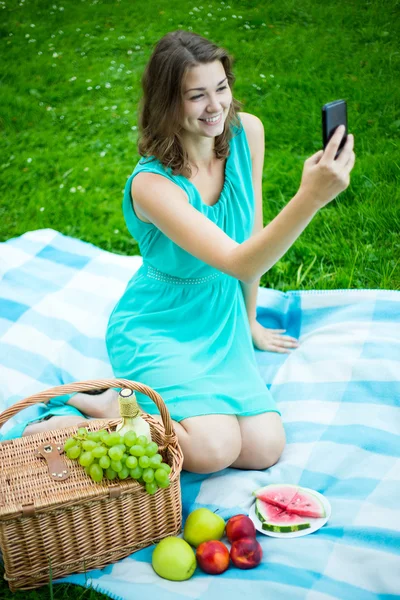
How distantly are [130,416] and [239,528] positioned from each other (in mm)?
547

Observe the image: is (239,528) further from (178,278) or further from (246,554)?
(178,278)

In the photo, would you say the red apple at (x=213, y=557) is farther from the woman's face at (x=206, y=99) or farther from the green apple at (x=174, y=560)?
the woman's face at (x=206, y=99)

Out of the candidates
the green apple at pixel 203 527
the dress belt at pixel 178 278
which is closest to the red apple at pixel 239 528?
the green apple at pixel 203 527

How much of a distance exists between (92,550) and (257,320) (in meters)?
1.65

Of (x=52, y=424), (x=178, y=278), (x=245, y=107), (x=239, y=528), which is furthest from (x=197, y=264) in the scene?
(x=245, y=107)

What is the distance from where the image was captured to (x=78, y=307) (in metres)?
3.80

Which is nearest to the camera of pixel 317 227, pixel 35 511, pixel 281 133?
pixel 35 511

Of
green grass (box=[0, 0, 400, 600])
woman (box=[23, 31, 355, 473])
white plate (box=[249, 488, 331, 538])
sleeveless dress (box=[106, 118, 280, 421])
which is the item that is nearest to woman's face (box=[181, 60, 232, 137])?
woman (box=[23, 31, 355, 473])

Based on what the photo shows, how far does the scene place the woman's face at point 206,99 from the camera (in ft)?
8.68

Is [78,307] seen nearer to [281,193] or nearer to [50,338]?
[50,338]

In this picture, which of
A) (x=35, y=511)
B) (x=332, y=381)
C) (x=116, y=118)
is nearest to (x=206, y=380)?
(x=332, y=381)

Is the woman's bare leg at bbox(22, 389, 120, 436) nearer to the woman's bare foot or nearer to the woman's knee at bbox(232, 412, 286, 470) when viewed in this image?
the woman's bare foot

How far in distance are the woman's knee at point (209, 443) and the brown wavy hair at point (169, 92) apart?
3.30 ft

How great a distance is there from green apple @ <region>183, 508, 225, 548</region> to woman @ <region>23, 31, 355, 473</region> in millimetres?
260
